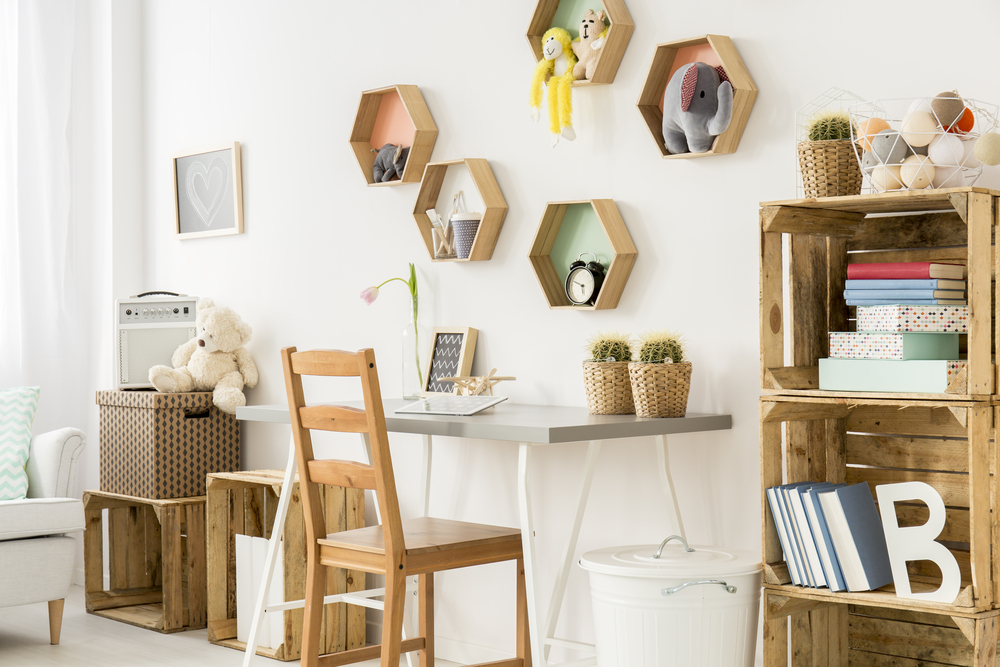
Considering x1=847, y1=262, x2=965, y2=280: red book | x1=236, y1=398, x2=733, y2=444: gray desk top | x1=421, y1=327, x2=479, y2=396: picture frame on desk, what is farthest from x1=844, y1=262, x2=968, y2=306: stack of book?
x1=421, y1=327, x2=479, y2=396: picture frame on desk

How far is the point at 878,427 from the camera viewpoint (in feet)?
7.45

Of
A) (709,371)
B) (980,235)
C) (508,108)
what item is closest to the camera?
(980,235)

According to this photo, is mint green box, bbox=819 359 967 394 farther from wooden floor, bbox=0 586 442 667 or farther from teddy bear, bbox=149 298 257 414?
teddy bear, bbox=149 298 257 414

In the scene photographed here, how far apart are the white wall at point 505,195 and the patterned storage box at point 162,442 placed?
6.2 inches

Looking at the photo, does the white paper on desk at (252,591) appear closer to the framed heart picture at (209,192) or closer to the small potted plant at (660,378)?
the framed heart picture at (209,192)

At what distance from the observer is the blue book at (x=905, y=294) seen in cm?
196

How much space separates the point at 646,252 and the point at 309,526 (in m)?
1.05

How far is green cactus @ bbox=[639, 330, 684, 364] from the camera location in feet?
7.95

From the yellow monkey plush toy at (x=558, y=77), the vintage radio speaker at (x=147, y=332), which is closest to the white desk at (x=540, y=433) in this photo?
the yellow monkey plush toy at (x=558, y=77)

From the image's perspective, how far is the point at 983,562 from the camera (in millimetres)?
1864

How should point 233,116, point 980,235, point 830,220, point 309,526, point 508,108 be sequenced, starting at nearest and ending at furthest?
point 980,235
point 830,220
point 309,526
point 508,108
point 233,116

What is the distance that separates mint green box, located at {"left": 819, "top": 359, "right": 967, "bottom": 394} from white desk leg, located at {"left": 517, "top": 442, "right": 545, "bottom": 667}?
62 centimetres

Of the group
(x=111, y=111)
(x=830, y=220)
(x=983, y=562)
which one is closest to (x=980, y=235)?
(x=830, y=220)

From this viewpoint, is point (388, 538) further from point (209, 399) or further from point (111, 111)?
point (111, 111)
